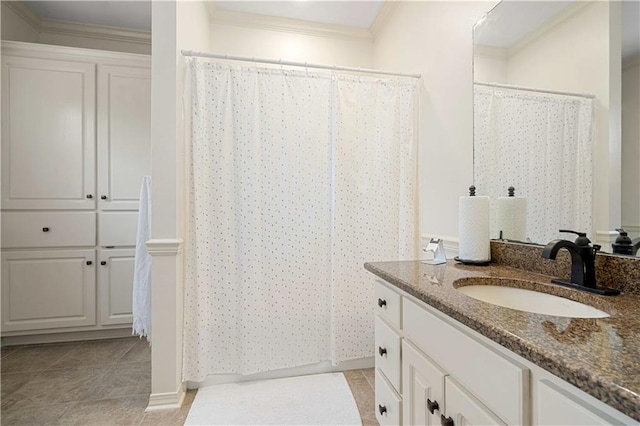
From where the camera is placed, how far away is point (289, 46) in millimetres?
2693

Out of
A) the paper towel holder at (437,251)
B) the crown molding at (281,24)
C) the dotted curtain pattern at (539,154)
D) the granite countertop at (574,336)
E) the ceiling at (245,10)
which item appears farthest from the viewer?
the crown molding at (281,24)

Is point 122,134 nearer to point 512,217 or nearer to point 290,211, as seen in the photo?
point 290,211

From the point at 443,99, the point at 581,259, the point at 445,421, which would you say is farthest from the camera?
the point at 443,99

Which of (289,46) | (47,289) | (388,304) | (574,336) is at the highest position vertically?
(289,46)

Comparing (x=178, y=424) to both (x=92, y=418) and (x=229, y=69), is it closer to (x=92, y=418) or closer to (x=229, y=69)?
(x=92, y=418)

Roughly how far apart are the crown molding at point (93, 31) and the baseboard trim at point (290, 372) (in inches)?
124

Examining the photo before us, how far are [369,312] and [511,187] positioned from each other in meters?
1.18

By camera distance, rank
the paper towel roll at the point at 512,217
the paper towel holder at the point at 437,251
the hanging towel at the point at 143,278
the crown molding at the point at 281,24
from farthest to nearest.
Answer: the crown molding at the point at 281,24 < the hanging towel at the point at 143,278 < the paper towel holder at the point at 437,251 < the paper towel roll at the point at 512,217

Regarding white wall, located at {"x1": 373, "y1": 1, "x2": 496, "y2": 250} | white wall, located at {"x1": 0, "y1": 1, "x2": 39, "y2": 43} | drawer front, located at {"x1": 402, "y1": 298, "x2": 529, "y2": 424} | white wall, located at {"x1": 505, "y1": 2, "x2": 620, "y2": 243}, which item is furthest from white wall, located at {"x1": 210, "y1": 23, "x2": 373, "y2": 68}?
drawer front, located at {"x1": 402, "y1": 298, "x2": 529, "y2": 424}

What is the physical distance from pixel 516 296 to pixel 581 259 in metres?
0.23

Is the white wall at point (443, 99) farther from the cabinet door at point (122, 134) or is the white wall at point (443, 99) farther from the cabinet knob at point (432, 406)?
the cabinet door at point (122, 134)

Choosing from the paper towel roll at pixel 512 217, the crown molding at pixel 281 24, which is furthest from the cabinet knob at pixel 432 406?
the crown molding at pixel 281 24

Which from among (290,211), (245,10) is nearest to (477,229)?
(290,211)

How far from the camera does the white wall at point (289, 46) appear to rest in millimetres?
2594
